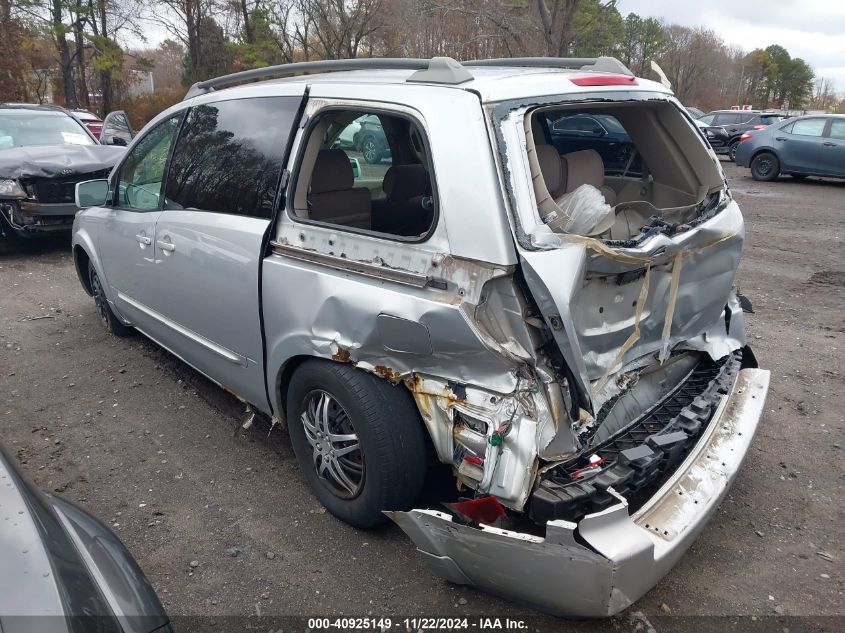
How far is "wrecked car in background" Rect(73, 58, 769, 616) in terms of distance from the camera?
2186mm

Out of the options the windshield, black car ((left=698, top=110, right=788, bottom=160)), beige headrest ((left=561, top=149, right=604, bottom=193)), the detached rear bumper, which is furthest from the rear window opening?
black car ((left=698, top=110, right=788, bottom=160))

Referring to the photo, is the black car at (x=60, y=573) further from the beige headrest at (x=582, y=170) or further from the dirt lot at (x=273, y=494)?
the beige headrest at (x=582, y=170)

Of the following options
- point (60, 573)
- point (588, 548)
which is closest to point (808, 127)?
point (588, 548)

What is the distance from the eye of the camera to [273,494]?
320 cm

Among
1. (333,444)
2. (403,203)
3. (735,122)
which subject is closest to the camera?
(333,444)

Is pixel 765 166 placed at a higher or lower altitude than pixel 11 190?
higher

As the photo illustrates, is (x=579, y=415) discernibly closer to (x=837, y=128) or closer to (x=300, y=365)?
(x=300, y=365)

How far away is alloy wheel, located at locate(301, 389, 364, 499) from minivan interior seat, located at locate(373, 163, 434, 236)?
3.79 ft

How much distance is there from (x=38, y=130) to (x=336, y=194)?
715 cm

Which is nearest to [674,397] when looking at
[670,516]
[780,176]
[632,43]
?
[670,516]

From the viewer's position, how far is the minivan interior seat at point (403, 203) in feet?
11.8

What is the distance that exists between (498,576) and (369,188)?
2.21m

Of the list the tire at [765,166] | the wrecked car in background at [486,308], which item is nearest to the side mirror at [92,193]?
the wrecked car in background at [486,308]

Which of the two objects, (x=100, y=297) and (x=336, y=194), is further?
(x=100, y=297)
